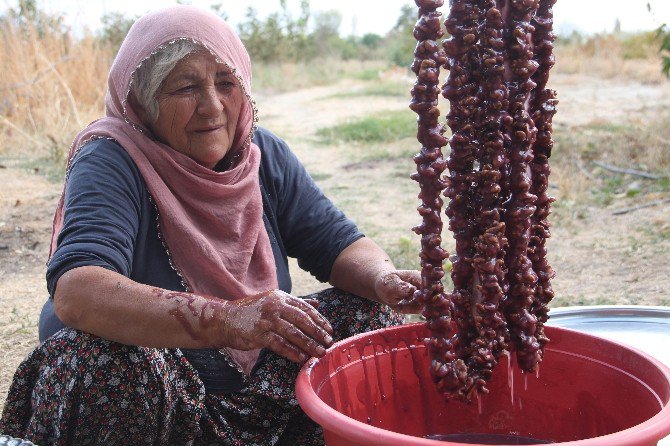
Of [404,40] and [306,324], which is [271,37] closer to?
[404,40]

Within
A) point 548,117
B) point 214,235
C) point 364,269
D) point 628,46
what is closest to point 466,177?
point 548,117

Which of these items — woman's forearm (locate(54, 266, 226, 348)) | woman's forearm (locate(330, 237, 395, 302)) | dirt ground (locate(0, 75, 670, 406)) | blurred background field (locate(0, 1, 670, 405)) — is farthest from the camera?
blurred background field (locate(0, 1, 670, 405))

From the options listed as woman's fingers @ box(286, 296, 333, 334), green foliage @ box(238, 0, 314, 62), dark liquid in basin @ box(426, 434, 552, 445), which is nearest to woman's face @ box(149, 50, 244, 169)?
woman's fingers @ box(286, 296, 333, 334)

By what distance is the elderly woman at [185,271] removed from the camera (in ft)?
6.82

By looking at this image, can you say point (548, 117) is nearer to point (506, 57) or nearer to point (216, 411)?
point (506, 57)

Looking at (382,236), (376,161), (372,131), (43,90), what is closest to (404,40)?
(372,131)

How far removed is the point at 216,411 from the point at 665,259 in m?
3.41

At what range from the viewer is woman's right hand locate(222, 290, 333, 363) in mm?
1925

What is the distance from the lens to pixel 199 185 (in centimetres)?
256

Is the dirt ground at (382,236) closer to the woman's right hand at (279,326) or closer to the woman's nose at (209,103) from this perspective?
the woman's nose at (209,103)

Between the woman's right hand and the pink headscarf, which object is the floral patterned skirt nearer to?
the pink headscarf

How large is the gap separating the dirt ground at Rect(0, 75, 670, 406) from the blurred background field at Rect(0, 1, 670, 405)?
0.01 m

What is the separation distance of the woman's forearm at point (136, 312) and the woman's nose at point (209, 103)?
2.13 ft

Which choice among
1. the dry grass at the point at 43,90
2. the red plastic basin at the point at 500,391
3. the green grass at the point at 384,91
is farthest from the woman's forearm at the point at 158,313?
the green grass at the point at 384,91
